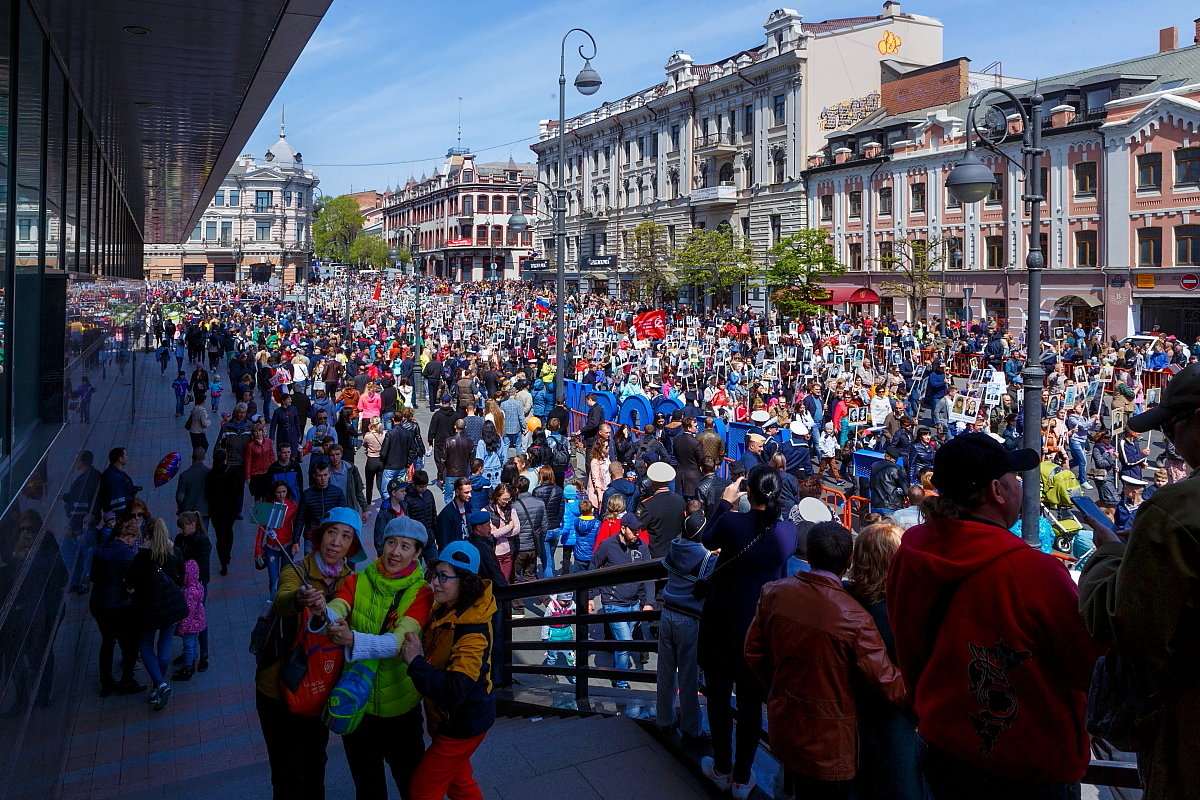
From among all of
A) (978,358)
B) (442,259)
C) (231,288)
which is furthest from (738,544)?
(442,259)

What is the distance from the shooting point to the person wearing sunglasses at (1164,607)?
6.57ft

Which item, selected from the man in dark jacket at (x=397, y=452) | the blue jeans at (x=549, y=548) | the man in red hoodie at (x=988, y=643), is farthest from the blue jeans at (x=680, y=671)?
the man in dark jacket at (x=397, y=452)

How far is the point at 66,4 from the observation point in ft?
17.2

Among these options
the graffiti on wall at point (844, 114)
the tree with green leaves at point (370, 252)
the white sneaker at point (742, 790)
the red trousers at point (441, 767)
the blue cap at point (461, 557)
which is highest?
the tree with green leaves at point (370, 252)

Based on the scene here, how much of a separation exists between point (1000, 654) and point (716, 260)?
51.7 m

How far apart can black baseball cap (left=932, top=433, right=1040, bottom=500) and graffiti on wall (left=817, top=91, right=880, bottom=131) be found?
52656mm

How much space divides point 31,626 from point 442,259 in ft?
371

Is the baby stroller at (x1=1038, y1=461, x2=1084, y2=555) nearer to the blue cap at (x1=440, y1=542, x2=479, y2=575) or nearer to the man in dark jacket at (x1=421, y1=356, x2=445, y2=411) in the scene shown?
the blue cap at (x1=440, y1=542, x2=479, y2=575)

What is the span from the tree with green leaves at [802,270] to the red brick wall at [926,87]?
8403 millimetres

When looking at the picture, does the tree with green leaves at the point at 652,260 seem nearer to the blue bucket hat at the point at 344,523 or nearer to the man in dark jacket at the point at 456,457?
the man in dark jacket at the point at 456,457

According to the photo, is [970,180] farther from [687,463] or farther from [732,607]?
[732,607]

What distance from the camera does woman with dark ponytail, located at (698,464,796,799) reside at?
4648 millimetres

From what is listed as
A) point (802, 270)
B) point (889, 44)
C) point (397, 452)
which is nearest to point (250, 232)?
point (889, 44)

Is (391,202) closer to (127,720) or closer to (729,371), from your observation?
(729,371)
